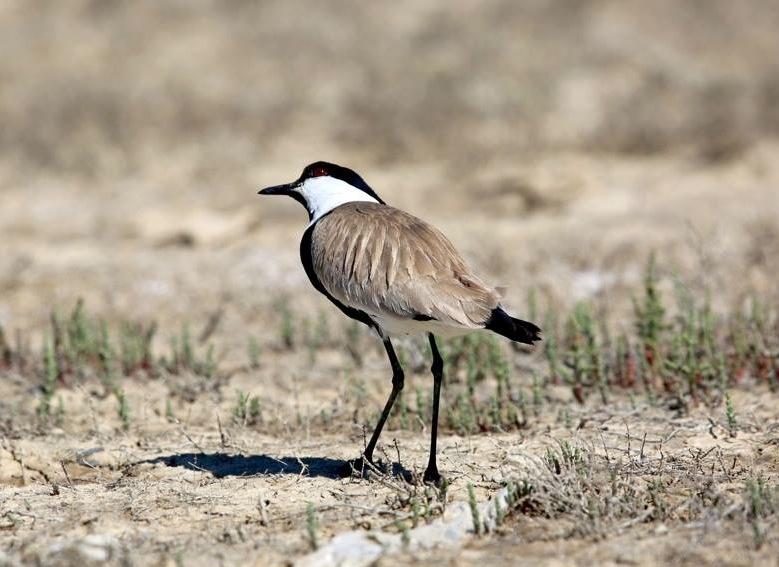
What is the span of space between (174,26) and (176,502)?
36.0 feet

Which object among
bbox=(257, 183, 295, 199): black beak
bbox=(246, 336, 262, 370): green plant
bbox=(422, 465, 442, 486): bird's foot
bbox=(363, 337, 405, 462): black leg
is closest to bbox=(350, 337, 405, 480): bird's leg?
bbox=(363, 337, 405, 462): black leg

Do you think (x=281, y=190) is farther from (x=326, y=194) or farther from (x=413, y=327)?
(x=413, y=327)

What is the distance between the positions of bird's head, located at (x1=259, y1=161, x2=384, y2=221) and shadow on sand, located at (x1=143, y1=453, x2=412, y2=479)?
1062 millimetres

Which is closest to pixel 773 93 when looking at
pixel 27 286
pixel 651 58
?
pixel 651 58

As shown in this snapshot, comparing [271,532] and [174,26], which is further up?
[174,26]

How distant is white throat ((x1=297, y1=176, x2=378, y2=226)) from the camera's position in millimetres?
4918

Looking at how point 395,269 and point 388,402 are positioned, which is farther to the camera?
point 388,402

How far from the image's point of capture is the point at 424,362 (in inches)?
243

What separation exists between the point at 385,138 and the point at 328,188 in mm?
6823

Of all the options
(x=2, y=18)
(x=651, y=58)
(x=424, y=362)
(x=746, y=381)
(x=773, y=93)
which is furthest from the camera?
(x=2, y=18)

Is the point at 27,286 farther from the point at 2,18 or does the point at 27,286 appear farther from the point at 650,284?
the point at 2,18

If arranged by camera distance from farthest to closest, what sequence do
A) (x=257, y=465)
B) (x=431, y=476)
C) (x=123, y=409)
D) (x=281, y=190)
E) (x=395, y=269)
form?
1. (x=123, y=409)
2. (x=281, y=190)
3. (x=257, y=465)
4. (x=395, y=269)
5. (x=431, y=476)

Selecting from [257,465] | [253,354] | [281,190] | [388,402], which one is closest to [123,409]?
[257,465]

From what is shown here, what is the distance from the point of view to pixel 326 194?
4961 mm
